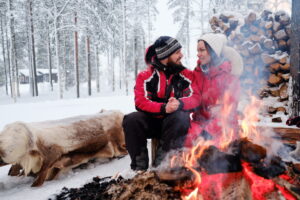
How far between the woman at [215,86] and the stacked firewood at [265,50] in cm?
344

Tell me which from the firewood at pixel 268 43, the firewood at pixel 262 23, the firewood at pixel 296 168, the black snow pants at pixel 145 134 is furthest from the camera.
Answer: the firewood at pixel 262 23

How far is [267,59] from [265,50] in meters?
0.35

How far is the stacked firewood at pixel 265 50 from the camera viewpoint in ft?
19.3

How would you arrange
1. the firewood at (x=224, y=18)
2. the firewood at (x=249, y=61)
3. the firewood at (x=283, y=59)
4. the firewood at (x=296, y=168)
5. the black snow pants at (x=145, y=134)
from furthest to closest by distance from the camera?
the firewood at (x=224, y=18)
the firewood at (x=249, y=61)
the firewood at (x=283, y=59)
the black snow pants at (x=145, y=134)
the firewood at (x=296, y=168)

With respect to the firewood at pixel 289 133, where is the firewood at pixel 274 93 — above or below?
above

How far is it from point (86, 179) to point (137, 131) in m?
1.07

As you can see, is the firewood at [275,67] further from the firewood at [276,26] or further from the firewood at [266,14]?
the firewood at [266,14]

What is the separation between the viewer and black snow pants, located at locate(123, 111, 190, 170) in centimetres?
270

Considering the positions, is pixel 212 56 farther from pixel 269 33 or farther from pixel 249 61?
Result: pixel 269 33

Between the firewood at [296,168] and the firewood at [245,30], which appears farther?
the firewood at [245,30]

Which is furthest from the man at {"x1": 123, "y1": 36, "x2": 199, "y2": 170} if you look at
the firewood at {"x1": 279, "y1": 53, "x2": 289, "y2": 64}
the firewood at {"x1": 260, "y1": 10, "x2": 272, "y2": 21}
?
the firewood at {"x1": 260, "y1": 10, "x2": 272, "y2": 21}

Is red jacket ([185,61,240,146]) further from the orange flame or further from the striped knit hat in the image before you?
the striped knit hat

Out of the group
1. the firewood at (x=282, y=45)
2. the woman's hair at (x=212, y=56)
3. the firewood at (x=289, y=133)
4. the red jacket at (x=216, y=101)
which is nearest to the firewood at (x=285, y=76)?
the firewood at (x=282, y=45)

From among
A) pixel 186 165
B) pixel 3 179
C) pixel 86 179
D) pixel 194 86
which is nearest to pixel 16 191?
pixel 3 179
